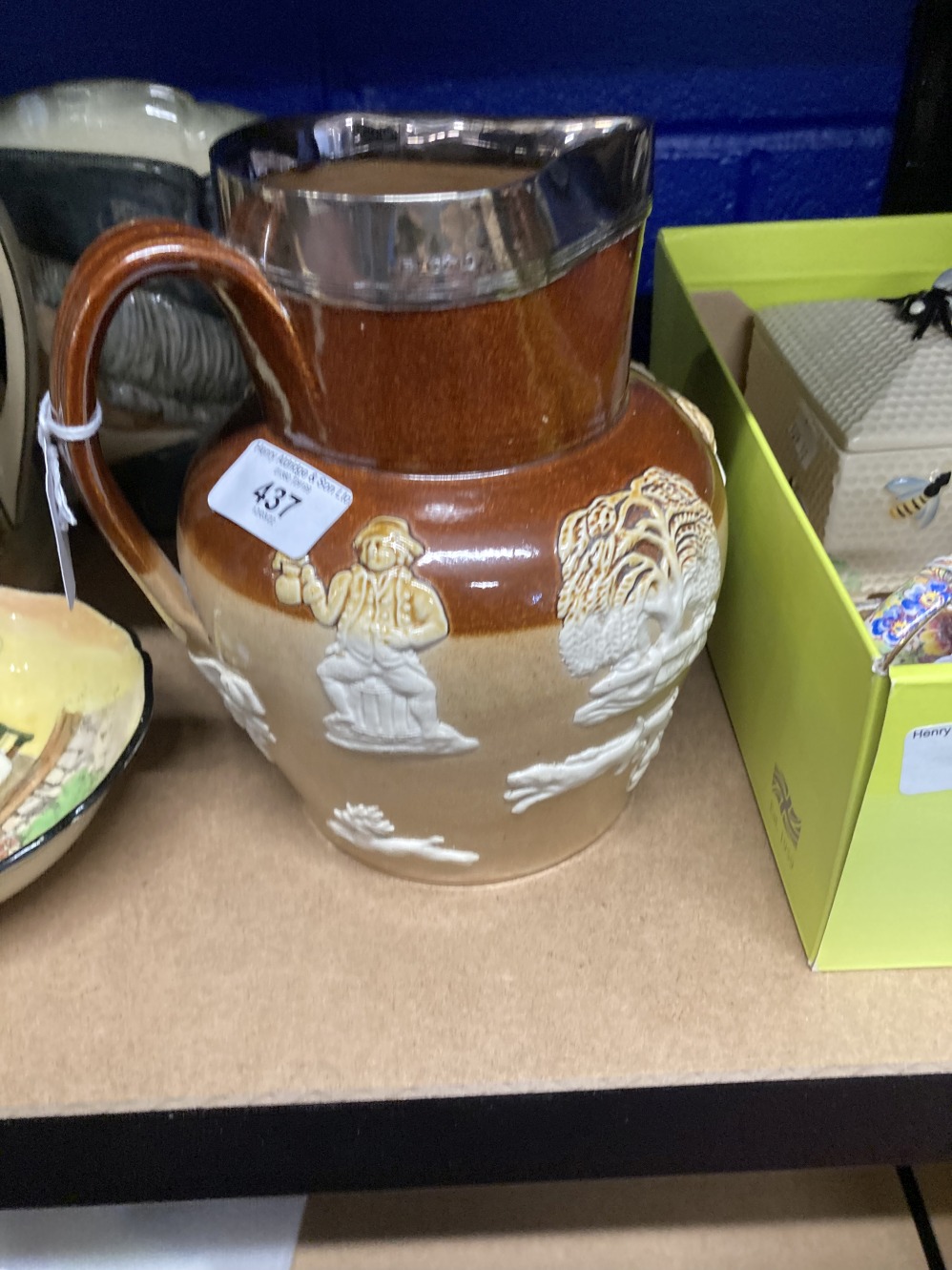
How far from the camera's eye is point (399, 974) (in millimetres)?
543

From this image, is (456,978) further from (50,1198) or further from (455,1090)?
(50,1198)

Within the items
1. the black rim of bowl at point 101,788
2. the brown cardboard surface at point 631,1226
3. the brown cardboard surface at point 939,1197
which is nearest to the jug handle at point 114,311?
the black rim of bowl at point 101,788

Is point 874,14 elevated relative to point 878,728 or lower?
elevated

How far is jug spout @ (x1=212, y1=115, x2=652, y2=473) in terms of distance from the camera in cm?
39

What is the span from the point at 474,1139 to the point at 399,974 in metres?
0.09

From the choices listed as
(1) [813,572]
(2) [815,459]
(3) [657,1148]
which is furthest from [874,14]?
(3) [657,1148]

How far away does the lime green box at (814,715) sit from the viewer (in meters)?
0.45

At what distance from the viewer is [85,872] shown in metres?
A: 0.60

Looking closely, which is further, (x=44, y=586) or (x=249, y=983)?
(x=44, y=586)

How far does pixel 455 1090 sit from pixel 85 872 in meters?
0.26

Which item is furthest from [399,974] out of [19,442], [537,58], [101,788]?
[537,58]

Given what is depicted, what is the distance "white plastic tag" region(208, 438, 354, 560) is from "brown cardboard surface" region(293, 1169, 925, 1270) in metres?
0.54

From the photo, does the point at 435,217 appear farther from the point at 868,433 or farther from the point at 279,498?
the point at 868,433

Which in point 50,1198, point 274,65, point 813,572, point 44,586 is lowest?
point 50,1198
